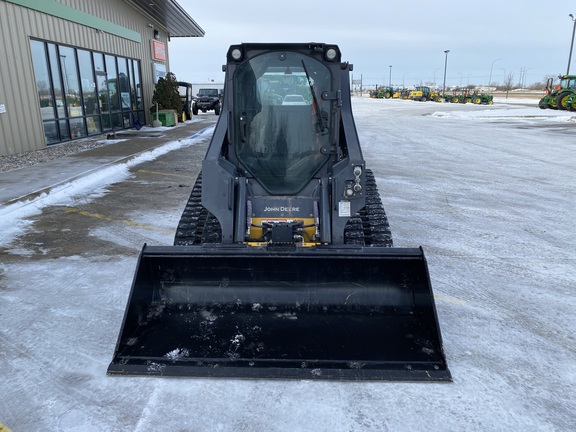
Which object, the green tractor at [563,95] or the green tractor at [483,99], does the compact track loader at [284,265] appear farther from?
the green tractor at [483,99]

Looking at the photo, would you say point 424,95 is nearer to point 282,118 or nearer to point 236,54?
point 282,118

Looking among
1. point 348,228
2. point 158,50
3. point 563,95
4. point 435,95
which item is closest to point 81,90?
point 158,50

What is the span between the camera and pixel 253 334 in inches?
135

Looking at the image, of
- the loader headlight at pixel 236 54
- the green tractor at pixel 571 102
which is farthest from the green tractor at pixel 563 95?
the loader headlight at pixel 236 54

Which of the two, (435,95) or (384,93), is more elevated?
(384,93)

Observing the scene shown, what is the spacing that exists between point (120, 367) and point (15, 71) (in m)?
11.4

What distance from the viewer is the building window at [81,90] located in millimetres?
13125

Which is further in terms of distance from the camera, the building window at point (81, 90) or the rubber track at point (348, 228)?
the building window at point (81, 90)

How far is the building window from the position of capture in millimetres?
13125

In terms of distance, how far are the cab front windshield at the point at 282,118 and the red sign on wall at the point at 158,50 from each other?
20.2 meters

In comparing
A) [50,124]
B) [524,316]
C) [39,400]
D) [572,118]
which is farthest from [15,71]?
[572,118]

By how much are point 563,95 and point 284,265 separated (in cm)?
3829

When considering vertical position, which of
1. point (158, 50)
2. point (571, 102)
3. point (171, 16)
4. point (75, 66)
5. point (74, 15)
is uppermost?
point (171, 16)

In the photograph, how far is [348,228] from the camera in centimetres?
467
